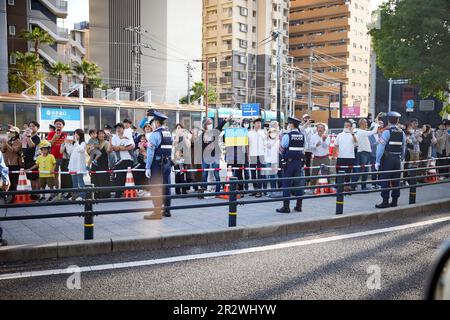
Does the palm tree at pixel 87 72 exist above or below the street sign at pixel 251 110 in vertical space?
above

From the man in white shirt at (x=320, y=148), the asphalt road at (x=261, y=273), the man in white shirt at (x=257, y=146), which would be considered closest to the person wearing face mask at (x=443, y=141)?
the man in white shirt at (x=320, y=148)

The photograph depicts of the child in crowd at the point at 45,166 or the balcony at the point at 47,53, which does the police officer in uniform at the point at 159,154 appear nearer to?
the child in crowd at the point at 45,166

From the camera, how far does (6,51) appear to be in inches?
→ 1895

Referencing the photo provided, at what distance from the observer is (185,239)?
6875 millimetres

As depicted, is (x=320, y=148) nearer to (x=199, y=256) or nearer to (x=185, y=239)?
(x=185, y=239)

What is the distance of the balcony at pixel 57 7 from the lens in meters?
55.1

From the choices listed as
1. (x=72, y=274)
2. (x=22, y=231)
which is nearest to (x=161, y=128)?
(x=22, y=231)

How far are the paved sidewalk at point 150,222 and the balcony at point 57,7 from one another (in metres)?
53.4

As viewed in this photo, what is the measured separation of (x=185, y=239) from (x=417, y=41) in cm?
1837

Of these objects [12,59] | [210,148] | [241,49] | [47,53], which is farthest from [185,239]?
[241,49]

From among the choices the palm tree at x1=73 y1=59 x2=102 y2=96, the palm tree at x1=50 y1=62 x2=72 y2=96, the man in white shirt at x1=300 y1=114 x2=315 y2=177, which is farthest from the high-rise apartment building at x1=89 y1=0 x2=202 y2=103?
the man in white shirt at x1=300 y1=114 x2=315 y2=177

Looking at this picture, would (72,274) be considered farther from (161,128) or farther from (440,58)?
(440,58)

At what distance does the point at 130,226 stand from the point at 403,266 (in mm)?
4640

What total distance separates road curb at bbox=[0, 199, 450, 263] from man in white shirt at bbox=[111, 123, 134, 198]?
5026 millimetres
